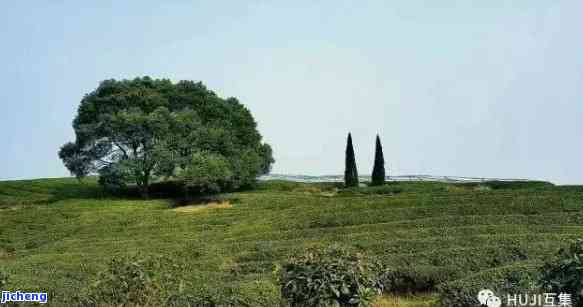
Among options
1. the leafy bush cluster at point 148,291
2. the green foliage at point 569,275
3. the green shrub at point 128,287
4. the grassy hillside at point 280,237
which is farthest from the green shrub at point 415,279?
the green shrub at point 128,287

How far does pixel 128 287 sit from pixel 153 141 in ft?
138

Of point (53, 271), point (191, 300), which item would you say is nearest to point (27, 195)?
point (53, 271)

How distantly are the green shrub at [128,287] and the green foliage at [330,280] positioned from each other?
2702mm

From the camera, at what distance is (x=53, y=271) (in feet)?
53.6

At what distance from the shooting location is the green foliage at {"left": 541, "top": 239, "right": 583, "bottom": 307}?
8789 mm

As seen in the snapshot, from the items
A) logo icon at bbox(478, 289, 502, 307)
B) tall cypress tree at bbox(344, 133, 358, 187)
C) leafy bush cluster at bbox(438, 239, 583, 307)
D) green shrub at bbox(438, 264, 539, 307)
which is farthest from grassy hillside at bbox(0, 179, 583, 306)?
tall cypress tree at bbox(344, 133, 358, 187)

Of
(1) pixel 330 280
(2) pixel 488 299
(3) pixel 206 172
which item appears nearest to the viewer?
(1) pixel 330 280

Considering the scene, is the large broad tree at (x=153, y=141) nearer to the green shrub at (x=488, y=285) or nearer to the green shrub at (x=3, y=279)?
the green shrub at (x=3, y=279)

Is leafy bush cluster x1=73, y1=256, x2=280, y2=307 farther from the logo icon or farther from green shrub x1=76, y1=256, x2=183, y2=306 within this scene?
the logo icon

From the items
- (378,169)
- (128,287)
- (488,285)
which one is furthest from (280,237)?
(378,169)

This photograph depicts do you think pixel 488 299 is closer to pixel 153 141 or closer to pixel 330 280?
pixel 330 280

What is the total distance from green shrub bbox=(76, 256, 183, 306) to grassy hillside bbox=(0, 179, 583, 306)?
0.97 metres

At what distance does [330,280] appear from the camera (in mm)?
9359

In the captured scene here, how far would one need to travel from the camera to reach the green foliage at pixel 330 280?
30.5ft
